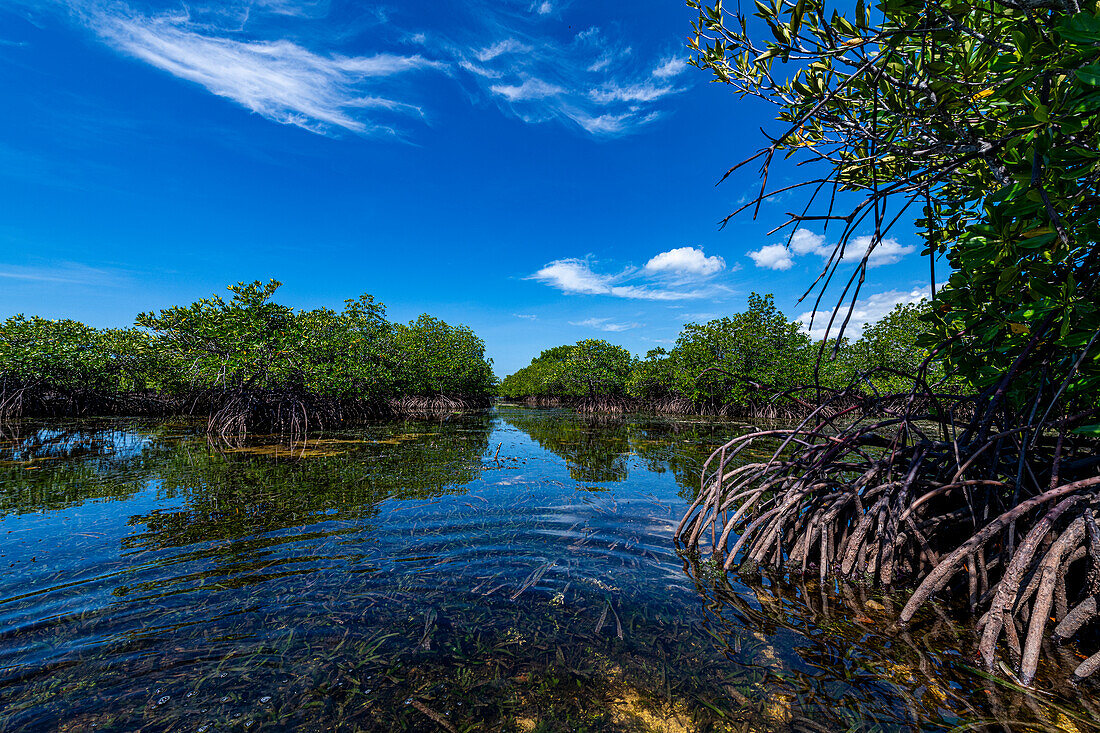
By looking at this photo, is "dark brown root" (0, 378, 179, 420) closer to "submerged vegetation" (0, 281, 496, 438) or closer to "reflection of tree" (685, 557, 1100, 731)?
"submerged vegetation" (0, 281, 496, 438)

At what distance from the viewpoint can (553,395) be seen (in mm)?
50688

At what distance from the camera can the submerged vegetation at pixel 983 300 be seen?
205 cm

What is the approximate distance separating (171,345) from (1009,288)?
2273cm

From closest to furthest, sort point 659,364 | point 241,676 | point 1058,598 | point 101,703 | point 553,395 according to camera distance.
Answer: point 101,703
point 241,676
point 1058,598
point 659,364
point 553,395

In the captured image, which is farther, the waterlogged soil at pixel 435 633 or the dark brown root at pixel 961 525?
the dark brown root at pixel 961 525

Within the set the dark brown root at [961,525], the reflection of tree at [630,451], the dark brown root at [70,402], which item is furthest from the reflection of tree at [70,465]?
the dark brown root at [961,525]

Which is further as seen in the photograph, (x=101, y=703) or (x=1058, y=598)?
(x=1058, y=598)

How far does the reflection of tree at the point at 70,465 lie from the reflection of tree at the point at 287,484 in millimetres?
583

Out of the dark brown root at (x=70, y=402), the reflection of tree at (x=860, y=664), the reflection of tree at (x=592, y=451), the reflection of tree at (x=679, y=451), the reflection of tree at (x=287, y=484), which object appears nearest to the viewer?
the reflection of tree at (x=860, y=664)

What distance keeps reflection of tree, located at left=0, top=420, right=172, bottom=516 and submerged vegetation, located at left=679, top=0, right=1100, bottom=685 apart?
8.91 m

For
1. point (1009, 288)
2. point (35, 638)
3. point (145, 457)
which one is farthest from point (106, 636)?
point (145, 457)

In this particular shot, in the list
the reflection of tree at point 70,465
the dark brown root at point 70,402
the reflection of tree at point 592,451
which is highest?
the dark brown root at point 70,402

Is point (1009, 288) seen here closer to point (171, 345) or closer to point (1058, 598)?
point (1058, 598)

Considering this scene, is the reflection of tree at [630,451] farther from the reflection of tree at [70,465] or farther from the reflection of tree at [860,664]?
the reflection of tree at [70,465]
